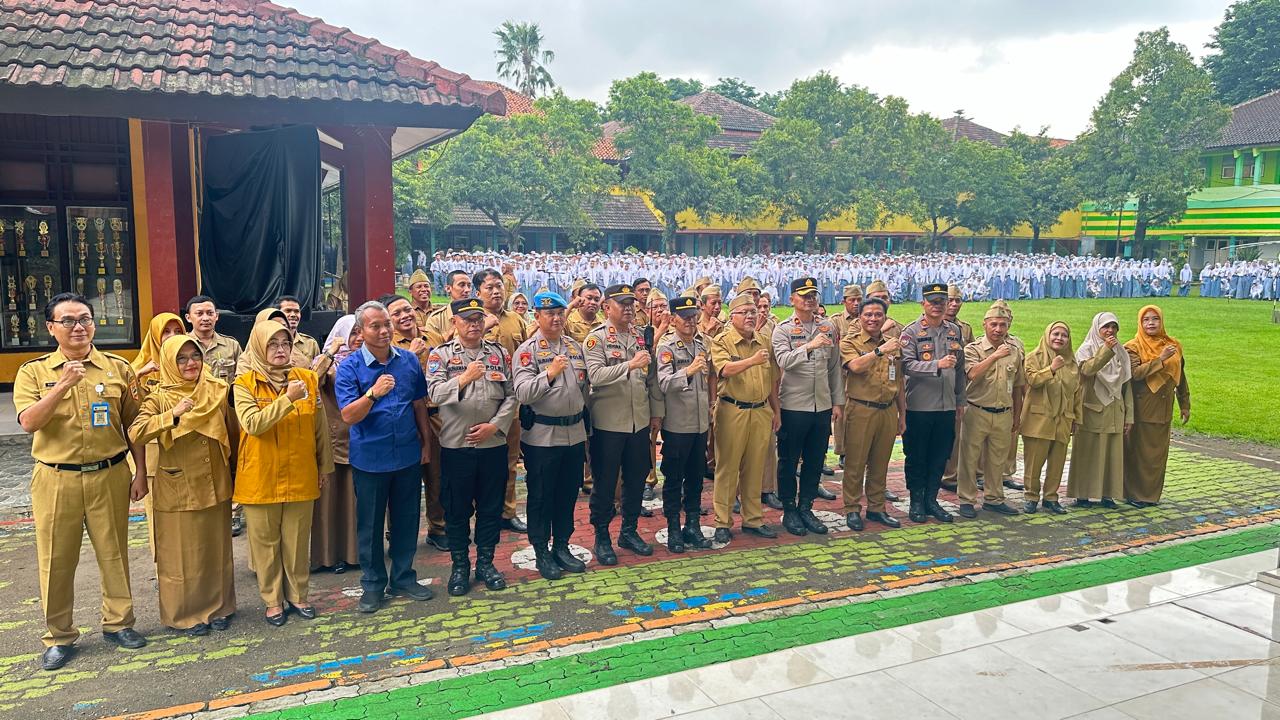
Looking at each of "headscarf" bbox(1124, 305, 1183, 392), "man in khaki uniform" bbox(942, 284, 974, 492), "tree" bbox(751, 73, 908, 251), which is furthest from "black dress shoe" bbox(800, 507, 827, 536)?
"tree" bbox(751, 73, 908, 251)

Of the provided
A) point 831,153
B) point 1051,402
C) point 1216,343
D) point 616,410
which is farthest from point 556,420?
point 831,153

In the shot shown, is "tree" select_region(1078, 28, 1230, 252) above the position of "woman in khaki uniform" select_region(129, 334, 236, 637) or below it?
above

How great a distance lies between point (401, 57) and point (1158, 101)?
3925 centimetres

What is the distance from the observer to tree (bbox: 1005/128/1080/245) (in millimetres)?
41094

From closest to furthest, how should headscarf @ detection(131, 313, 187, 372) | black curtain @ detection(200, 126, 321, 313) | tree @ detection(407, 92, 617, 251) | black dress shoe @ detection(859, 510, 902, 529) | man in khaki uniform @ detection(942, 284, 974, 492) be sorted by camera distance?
1. headscarf @ detection(131, 313, 187, 372)
2. black dress shoe @ detection(859, 510, 902, 529)
3. man in khaki uniform @ detection(942, 284, 974, 492)
4. black curtain @ detection(200, 126, 321, 313)
5. tree @ detection(407, 92, 617, 251)

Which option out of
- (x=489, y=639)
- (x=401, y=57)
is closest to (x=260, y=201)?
(x=401, y=57)

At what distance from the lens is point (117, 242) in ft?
32.1

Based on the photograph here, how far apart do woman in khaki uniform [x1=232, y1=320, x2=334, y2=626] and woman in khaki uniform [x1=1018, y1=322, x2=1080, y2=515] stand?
568 cm

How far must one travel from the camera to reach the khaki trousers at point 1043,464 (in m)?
7.38

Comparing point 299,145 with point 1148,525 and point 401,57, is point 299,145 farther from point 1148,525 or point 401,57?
point 1148,525

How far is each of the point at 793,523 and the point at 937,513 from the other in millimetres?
1304

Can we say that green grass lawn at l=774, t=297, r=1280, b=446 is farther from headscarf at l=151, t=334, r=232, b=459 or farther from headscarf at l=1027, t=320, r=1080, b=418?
headscarf at l=151, t=334, r=232, b=459

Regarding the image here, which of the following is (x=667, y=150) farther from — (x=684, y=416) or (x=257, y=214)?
(x=684, y=416)

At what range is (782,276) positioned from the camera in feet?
96.4
